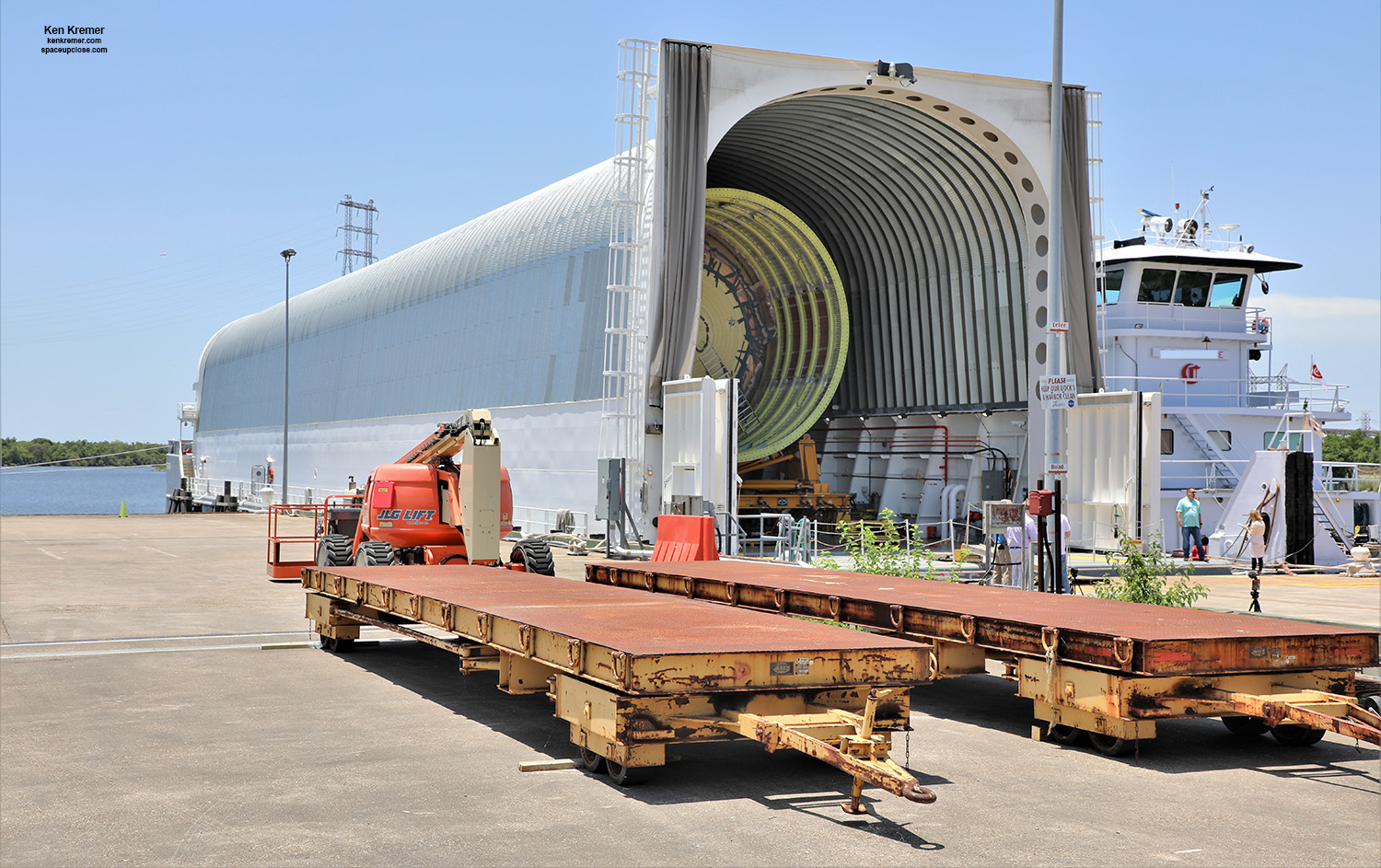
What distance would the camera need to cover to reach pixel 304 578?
14.5m

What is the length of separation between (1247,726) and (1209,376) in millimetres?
23556

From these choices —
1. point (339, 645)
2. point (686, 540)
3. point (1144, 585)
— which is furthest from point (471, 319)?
point (1144, 585)

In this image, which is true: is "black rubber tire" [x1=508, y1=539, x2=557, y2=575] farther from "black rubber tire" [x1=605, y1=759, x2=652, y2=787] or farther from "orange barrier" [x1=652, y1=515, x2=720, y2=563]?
"black rubber tire" [x1=605, y1=759, x2=652, y2=787]

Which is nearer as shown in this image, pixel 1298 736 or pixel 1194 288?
pixel 1298 736

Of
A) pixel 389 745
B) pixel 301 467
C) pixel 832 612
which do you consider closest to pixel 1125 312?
pixel 832 612

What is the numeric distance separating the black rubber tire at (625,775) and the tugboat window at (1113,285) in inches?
1011

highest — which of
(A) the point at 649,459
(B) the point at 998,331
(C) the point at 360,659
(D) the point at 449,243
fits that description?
(D) the point at 449,243

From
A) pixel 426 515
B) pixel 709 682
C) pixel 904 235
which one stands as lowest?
pixel 709 682

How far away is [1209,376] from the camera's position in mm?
31062

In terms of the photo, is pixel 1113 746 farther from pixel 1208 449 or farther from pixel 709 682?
pixel 1208 449

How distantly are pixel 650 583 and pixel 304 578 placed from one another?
4.06 meters

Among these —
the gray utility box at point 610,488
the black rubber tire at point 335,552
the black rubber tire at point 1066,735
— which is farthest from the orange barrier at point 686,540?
the black rubber tire at point 1066,735

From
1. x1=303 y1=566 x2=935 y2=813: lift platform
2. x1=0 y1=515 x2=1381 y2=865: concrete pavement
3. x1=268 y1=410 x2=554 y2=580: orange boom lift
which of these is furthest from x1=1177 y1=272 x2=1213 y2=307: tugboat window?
x1=303 y1=566 x2=935 y2=813: lift platform

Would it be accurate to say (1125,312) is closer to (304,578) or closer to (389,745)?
(304,578)
